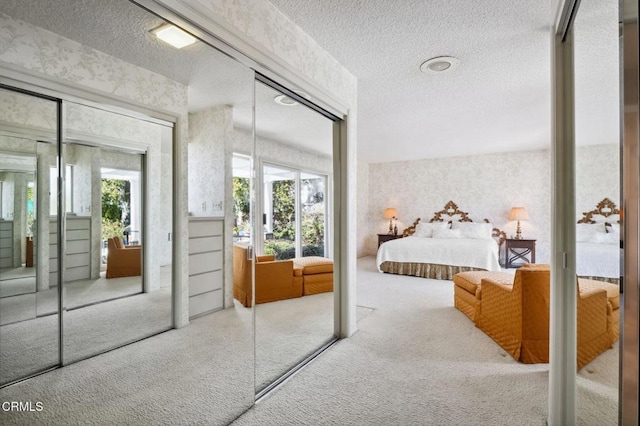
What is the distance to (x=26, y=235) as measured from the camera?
3.46 feet

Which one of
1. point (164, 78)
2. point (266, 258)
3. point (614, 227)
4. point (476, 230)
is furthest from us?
point (476, 230)

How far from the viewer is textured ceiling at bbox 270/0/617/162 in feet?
6.66

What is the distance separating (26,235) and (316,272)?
2.63 metres

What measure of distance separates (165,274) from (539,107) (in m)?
4.61

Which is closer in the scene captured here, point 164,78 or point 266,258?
point 164,78

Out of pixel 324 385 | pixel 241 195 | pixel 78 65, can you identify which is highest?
pixel 78 65

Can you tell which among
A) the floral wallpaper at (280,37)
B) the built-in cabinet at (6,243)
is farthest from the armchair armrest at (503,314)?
the built-in cabinet at (6,243)

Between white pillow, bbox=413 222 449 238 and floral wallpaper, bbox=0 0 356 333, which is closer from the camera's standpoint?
floral wallpaper, bbox=0 0 356 333

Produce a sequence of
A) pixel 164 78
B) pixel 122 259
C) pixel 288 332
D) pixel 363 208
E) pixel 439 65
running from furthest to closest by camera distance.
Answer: pixel 363 208 → pixel 288 332 → pixel 439 65 → pixel 164 78 → pixel 122 259

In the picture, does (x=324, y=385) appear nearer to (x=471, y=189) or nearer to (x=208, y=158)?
(x=208, y=158)

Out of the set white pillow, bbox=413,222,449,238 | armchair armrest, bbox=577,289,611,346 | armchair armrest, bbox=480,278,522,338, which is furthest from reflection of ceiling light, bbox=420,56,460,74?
white pillow, bbox=413,222,449,238

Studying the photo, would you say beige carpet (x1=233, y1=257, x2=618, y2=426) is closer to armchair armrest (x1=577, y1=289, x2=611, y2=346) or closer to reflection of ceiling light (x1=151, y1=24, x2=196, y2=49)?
armchair armrest (x1=577, y1=289, x2=611, y2=346)

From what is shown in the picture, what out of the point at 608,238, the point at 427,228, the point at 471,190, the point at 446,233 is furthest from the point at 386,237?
the point at 608,238

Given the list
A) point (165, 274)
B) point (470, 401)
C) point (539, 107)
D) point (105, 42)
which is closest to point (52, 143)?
point (105, 42)
